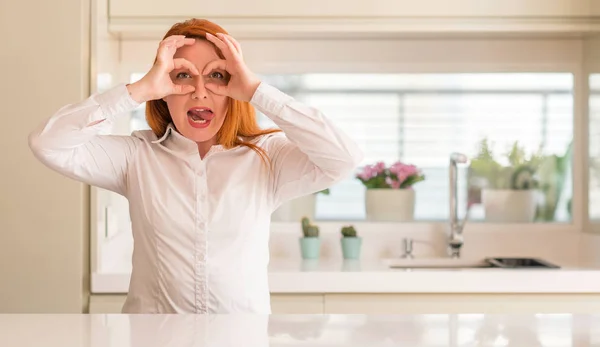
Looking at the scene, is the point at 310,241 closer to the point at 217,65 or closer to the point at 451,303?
the point at 451,303

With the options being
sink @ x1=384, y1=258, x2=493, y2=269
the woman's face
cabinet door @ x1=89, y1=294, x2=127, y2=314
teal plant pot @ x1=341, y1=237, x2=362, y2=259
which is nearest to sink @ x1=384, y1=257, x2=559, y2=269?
sink @ x1=384, y1=258, x2=493, y2=269

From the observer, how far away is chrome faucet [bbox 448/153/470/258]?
2877 millimetres

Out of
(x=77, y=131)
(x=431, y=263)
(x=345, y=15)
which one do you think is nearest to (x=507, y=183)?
(x=431, y=263)

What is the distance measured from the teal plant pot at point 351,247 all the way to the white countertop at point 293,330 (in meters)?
1.41

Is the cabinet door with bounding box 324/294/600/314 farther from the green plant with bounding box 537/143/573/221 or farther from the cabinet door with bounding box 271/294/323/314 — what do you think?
the green plant with bounding box 537/143/573/221

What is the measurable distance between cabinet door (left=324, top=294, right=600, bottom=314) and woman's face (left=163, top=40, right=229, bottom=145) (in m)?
0.90

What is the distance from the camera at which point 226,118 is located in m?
1.70

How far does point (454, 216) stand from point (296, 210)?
572 mm

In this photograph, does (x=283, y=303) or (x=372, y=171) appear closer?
(x=283, y=303)

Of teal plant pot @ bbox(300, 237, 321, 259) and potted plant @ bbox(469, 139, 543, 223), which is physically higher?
potted plant @ bbox(469, 139, 543, 223)

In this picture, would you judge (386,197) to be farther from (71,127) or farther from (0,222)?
(71,127)

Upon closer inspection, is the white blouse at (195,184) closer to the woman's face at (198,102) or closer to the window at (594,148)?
the woman's face at (198,102)

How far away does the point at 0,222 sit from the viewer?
236 centimetres

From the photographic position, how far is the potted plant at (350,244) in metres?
2.75
